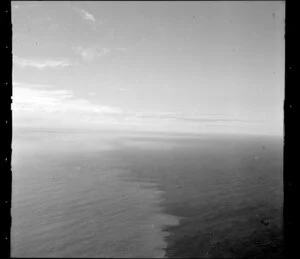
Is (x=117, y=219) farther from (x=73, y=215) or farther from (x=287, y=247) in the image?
(x=287, y=247)

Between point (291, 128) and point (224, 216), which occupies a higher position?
point (291, 128)

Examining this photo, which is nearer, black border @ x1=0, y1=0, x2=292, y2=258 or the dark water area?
black border @ x1=0, y1=0, x2=292, y2=258

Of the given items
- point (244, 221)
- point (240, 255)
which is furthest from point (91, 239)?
point (244, 221)

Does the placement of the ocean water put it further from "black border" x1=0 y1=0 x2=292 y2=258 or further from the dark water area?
"black border" x1=0 y1=0 x2=292 y2=258
